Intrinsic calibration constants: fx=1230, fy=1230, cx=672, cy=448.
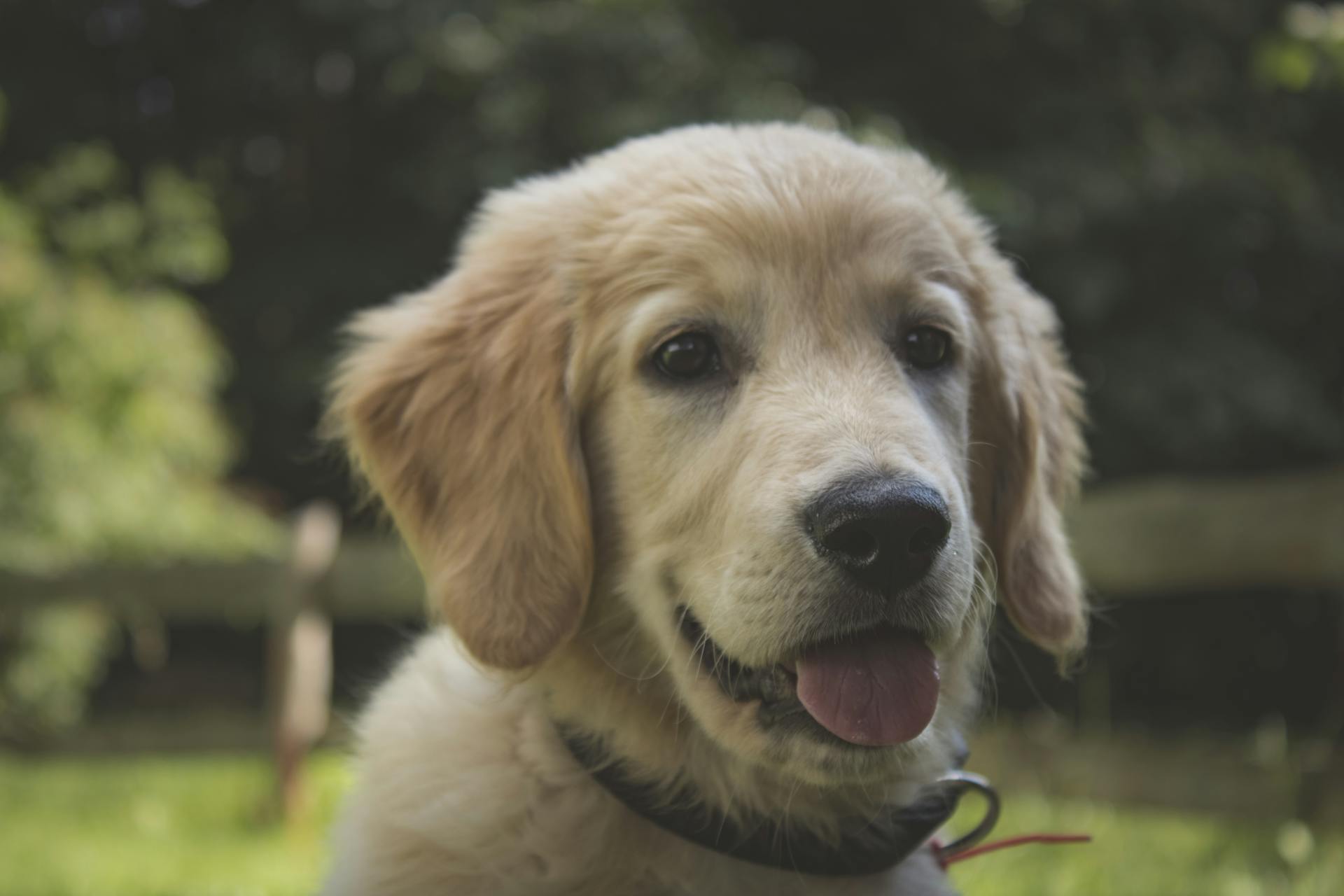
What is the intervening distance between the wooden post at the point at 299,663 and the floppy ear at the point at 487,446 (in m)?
4.03

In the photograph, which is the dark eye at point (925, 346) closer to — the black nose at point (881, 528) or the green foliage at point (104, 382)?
the black nose at point (881, 528)

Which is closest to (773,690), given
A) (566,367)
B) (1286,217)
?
(566,367)

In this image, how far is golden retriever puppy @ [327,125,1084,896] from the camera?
2148 mm

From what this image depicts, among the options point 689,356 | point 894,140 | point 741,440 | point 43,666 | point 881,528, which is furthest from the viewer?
point 43,666

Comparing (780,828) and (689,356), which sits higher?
(689,356)

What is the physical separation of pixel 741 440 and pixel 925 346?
0.51 metres

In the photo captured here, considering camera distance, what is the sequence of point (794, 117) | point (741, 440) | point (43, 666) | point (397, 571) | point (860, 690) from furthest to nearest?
point (43, 666), point (794, 117), point (397, 571), point (741, 440), point (860, 690)

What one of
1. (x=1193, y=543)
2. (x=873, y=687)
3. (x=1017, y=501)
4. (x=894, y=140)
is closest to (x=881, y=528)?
(x=873, y=687)

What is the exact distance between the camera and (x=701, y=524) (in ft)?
7.61

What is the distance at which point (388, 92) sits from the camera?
383 inches

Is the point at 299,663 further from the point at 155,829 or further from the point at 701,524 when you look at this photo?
the point at 701,524

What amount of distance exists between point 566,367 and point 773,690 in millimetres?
791

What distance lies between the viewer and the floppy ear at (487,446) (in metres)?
2.42

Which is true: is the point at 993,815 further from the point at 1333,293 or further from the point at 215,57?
the point at 215,57
